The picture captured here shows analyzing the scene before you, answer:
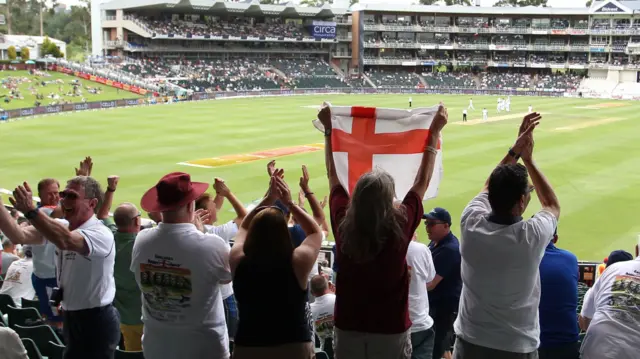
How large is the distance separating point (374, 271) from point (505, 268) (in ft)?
2.68

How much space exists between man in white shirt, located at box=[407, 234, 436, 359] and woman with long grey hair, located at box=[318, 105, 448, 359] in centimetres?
149

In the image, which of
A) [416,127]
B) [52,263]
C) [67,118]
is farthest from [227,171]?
[67,118]

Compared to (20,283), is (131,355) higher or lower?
higher

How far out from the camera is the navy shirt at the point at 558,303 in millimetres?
4758

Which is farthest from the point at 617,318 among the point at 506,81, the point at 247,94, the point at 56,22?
the point at 56,22

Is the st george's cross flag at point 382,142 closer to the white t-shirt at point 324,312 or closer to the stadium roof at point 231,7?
the white t-shirt at point 324,312

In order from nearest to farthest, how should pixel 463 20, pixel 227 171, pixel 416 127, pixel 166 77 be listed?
pixel 416 127
pixel 227 171
pixel 166 77
pixel 463 20

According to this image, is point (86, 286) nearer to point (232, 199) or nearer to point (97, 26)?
point (232, 199)

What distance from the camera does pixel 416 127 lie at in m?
5.29

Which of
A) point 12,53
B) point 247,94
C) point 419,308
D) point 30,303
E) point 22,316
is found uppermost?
point 12,53

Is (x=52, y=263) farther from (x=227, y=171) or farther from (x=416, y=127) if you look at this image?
(x=227, y=171)

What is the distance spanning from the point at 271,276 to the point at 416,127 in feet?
6.49

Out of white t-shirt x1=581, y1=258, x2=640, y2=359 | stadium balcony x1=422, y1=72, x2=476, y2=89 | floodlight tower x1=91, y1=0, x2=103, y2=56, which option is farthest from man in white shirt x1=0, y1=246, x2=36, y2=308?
floodlight tower x1=91, y1=0, x2=103, y2=56

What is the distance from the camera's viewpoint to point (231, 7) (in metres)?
79.0
